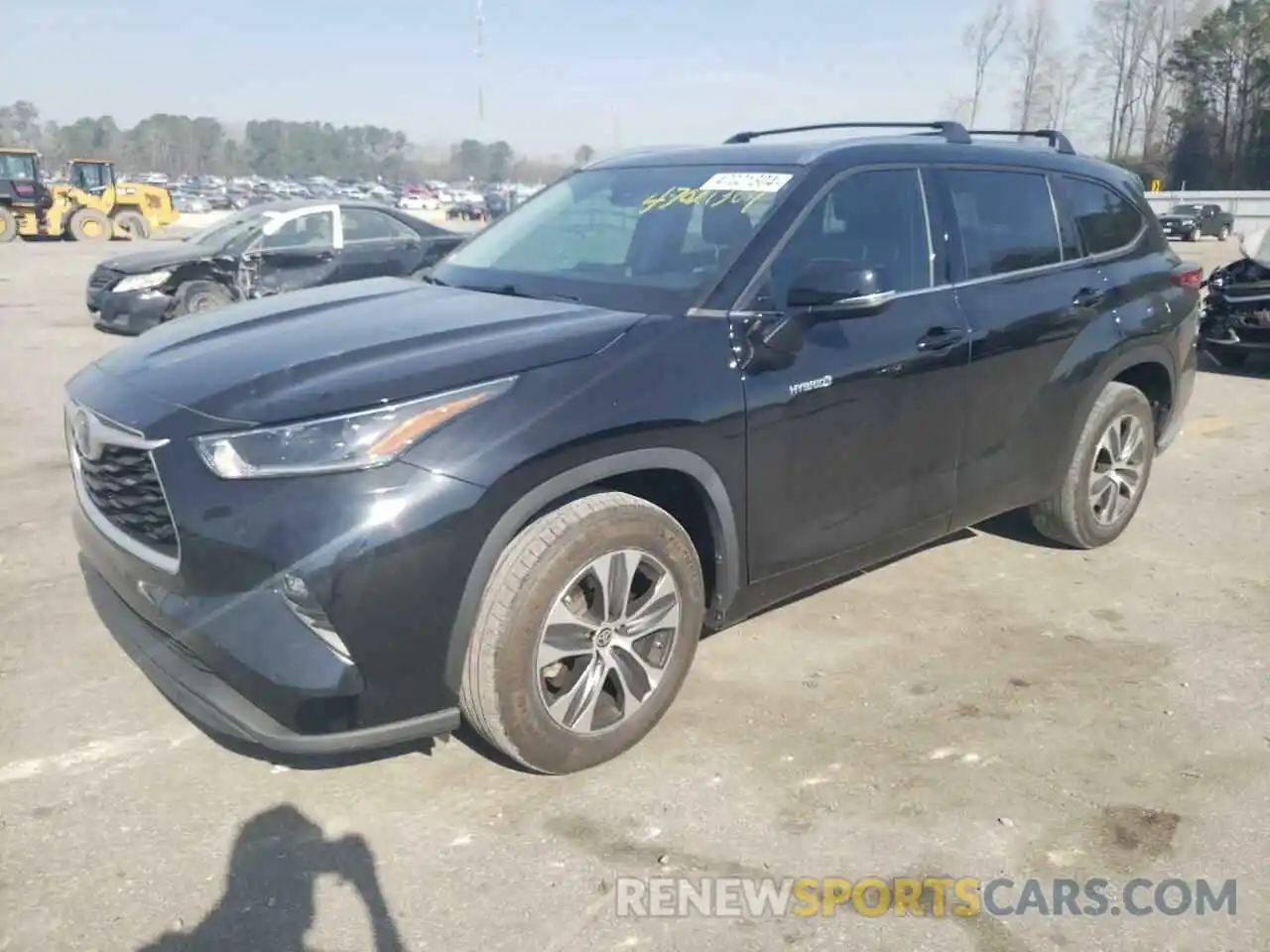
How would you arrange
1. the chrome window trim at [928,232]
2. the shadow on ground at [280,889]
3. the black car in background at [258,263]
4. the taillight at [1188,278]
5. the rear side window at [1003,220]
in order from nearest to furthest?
the shadow on ground at [280,889]
the chrome window trim at [928,232]
the rear side window at [1003,220]
the taillight at [1188,278]
the black car in background at [258,263]

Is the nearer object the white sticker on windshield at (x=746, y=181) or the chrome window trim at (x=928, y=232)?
the white sticker on windshield at (x=746, y=181)

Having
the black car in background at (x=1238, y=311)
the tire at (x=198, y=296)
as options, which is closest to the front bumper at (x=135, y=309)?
the tire at (x=198, y=296)

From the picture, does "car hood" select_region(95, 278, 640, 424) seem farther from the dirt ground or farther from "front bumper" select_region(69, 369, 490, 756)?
the dirt ground

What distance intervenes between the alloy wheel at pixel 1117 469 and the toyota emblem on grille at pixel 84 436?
4034 mm

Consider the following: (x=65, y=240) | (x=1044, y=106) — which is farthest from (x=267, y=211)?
(x=1044, y=106)

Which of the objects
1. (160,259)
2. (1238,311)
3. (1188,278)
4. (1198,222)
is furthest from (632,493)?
(1198,222)

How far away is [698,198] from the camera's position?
386 centimetres

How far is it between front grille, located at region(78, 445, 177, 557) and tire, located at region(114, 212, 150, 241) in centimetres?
3197

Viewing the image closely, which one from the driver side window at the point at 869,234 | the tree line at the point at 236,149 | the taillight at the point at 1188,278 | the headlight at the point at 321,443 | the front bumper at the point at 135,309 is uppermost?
the tree line at the point at 236,149

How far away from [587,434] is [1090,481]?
296cm

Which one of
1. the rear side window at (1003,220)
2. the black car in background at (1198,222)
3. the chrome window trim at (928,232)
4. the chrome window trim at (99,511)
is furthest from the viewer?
the black car in background at (1198,222)

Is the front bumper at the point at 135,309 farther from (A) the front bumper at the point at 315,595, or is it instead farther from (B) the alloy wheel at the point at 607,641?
(B) the alloy wheel at the point at 607,641

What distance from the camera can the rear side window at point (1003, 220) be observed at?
13.8ft

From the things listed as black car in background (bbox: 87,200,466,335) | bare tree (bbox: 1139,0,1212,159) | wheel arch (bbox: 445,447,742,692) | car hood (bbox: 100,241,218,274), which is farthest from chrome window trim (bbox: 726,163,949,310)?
bare tree (bbox: 1139,0,1212,159)
